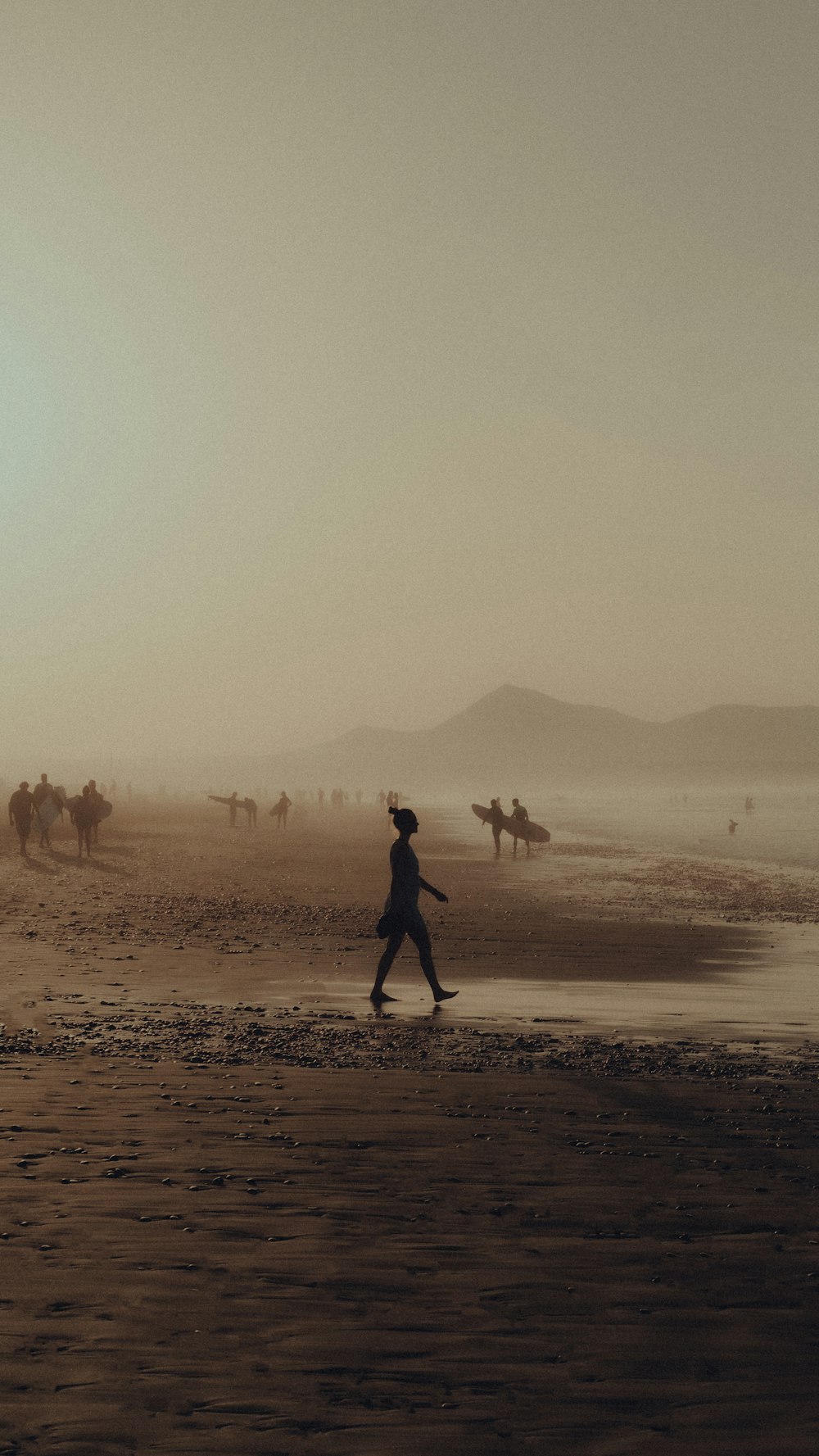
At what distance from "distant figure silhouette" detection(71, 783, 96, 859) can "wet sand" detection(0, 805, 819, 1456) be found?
2378 centimetres

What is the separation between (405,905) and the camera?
48.0 feet

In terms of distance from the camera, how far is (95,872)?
1310 inches

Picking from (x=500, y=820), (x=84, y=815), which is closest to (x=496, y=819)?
(x=500, y=820)

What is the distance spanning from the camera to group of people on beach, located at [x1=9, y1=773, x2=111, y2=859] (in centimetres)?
3884

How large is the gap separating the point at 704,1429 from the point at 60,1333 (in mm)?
2899

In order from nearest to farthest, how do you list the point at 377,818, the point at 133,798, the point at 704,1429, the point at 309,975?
the point at 704,1429 → the point at 309,975 → the point at 377,818 → the point at 133,798

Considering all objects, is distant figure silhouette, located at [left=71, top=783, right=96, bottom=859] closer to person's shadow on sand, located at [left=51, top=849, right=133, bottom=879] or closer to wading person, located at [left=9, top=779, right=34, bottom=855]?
person's shadow on sand, located at [left=51, top=849, right=133, bottom=879]

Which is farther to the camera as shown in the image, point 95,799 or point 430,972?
point 95,799

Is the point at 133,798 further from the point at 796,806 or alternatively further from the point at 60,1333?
the point at 60,1333

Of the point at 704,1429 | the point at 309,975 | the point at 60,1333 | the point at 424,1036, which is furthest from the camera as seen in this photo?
the point at 309,975

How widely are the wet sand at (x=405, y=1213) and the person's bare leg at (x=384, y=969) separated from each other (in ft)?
1.01

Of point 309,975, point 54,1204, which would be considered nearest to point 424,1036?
point 309,975

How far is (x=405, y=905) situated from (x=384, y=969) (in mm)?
905

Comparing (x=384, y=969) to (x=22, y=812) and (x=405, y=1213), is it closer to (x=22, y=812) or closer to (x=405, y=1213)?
(x=405, y=1213)
